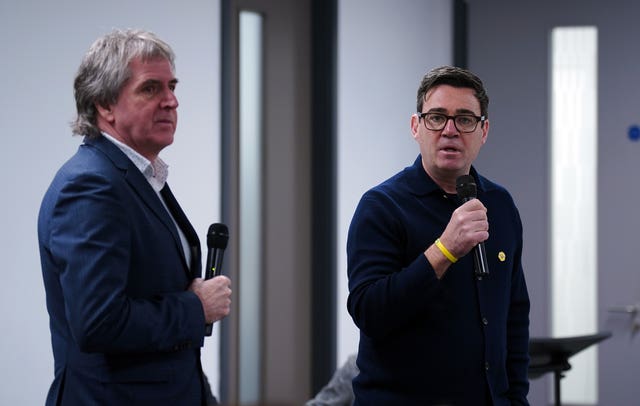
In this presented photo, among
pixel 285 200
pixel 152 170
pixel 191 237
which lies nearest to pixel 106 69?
pixel 152 170

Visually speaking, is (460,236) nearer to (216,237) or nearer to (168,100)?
(216,237)

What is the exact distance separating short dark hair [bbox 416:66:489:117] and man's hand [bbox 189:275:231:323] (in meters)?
0.60

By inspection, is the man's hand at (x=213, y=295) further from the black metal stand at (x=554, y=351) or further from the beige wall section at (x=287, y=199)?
the beige wall section at (x=287, y=199)

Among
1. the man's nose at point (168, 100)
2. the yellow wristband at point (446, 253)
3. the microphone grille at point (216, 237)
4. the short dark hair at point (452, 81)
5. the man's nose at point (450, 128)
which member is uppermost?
the short dark hair at point (452, 81)

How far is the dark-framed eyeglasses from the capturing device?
6.68 feet

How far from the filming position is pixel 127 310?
1.69m

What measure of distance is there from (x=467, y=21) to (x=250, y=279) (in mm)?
2189

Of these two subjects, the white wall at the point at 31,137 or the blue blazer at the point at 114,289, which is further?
the white wall at the point at 31,137

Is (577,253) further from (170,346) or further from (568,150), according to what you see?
(170,346)

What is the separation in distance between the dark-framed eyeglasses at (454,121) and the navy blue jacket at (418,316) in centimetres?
13

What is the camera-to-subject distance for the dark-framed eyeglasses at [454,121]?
2037 millimetres

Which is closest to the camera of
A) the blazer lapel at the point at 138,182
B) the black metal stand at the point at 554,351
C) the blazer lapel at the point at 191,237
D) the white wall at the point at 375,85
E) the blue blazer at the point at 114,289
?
the blue blazer at the point at 114,289

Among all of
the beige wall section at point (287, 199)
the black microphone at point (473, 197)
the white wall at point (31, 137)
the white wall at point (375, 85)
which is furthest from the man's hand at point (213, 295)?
the white wall at point (375, 85)

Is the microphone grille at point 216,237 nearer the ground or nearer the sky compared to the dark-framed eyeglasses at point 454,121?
nearer the ground
